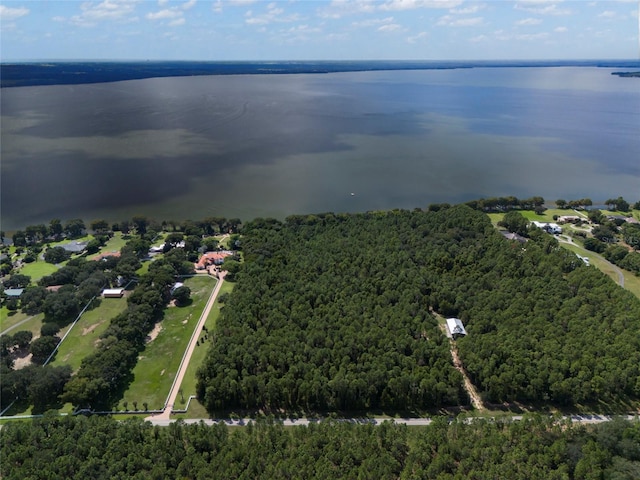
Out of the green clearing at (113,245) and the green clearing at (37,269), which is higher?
the green clearing at (113,245)

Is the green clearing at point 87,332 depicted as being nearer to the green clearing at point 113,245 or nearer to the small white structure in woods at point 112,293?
the small white structure in woods at point 112,293

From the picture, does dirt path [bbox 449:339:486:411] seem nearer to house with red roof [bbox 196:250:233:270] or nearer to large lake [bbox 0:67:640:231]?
house with red roof [bbox 196:250:233:270]

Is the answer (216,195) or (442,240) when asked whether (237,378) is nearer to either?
(442,240)

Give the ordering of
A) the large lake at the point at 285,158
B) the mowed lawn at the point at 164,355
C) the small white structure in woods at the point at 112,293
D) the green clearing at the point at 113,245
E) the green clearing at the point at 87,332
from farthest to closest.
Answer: the large lake at the point at 285,158
the green clearing at the point at 113,245
the small white structure in woods at the point at 112,293
the green clearing at the point at 87,332
the mowed lawn at the point at 164,355

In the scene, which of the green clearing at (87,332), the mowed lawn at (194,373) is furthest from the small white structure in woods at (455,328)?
the green clearing at (87,332)

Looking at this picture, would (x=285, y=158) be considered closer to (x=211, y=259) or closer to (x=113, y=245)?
(x=113, y=245)

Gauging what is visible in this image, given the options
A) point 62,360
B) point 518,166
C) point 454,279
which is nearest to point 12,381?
point 62,360
